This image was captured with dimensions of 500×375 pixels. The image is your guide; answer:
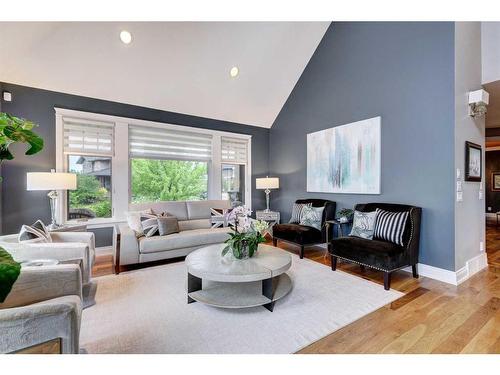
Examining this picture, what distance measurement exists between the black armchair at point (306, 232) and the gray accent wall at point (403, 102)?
257 mm

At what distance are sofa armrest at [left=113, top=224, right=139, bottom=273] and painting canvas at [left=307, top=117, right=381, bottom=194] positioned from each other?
333cm

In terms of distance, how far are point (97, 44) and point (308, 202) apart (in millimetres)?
4181

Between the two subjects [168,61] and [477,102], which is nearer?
[477,102]

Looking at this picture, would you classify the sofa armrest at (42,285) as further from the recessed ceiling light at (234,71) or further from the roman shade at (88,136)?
the recessed ceiling light at (234,71)

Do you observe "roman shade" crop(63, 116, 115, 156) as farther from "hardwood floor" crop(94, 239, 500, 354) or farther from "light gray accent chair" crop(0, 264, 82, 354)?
"hardwood floor" crop(94, 239, 500, 354)

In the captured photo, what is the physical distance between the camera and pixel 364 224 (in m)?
3.31

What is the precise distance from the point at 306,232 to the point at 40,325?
3273 millimetres

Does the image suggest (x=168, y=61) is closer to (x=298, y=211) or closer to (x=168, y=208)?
(x=168, y=208)

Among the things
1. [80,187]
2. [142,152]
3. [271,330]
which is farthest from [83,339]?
[142,152]

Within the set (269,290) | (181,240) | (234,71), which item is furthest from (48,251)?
(234,71)

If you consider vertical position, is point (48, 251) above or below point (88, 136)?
below

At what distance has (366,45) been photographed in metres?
3.80

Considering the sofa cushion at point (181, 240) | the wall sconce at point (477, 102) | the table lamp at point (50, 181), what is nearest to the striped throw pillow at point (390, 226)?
the wall sconce at point (477, 102)

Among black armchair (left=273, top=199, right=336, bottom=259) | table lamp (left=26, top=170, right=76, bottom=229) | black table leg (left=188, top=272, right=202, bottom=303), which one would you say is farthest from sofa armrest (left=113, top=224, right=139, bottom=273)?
black armchair (left=273, top=199, right=336, bottom=259)
